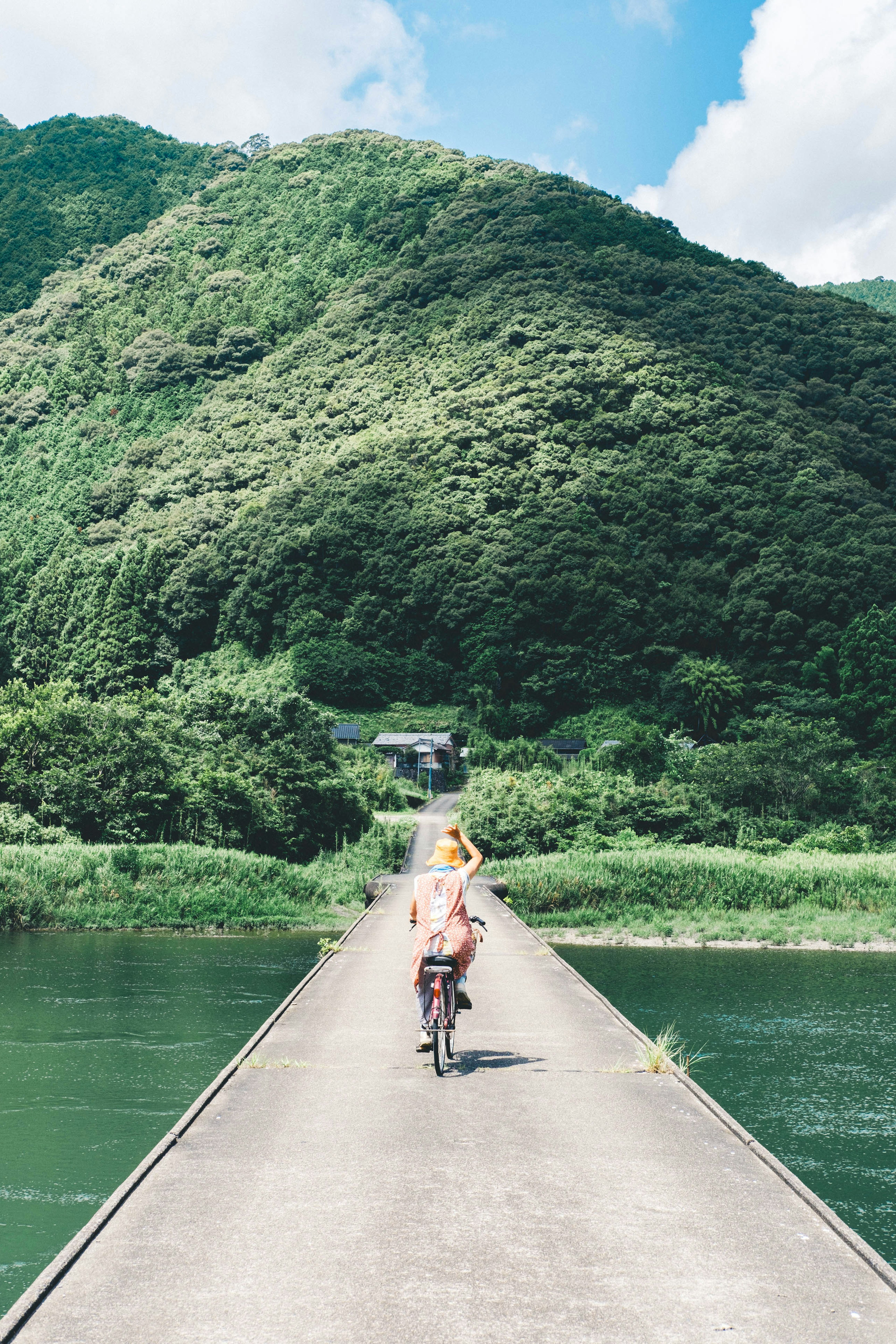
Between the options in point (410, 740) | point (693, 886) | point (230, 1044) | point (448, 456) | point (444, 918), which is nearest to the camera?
point (444, 918)

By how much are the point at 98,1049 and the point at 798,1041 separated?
1055cm

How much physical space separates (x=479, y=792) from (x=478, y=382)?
7762cm

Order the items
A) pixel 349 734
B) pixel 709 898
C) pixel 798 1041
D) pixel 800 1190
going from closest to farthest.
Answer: pixel 800 1190
pixel 798 1041
pixel 709 898
pixel 349 734

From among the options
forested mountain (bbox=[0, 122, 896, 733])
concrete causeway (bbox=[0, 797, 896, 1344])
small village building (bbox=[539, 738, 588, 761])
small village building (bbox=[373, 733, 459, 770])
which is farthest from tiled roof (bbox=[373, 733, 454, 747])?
concrete causeway (bbox=[0, 797, 896, 1344])

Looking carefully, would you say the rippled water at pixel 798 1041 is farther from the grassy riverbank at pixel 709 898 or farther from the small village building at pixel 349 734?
the small village building at pixel 349 734

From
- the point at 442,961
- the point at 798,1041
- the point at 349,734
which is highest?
the point at 349,734

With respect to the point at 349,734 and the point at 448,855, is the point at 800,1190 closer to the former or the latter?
the point at 448,855

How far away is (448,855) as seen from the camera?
893cm

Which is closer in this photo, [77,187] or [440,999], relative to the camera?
[440,999]

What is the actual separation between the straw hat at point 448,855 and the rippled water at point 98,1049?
4100mm

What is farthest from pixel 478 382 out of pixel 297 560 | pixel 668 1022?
pixel 668 1022

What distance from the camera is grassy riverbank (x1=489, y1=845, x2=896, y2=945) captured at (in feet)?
90.5

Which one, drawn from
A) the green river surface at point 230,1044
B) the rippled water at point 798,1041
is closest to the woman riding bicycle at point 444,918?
the green river surface at point 230,1044

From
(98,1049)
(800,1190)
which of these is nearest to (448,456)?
(98,1049)
